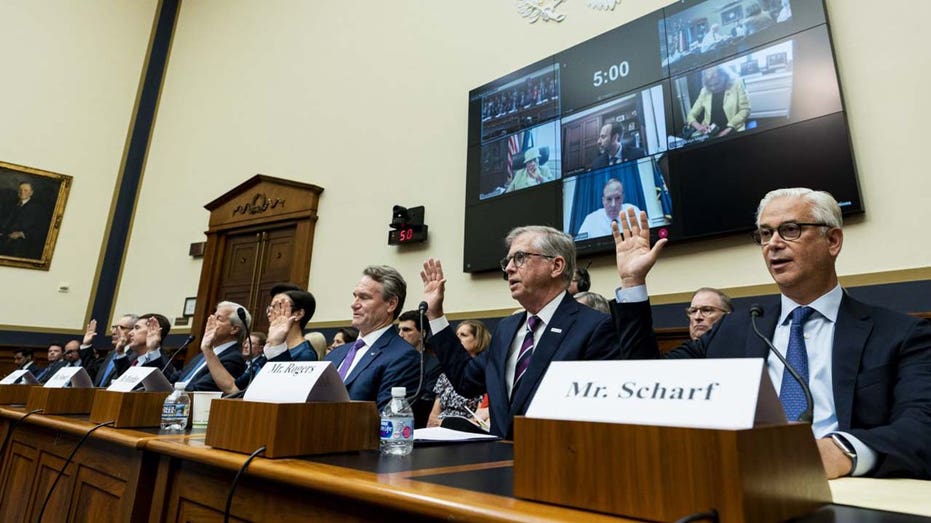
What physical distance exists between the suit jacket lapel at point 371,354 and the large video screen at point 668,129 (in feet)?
5.31

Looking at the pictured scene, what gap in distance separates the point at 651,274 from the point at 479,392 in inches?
66.6

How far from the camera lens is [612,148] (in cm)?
338

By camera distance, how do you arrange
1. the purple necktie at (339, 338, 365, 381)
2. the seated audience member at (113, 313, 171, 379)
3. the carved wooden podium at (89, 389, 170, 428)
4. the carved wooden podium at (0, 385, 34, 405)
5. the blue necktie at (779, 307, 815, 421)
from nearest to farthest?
the blue necktie at (779, 307, 815, 421) < the carved wooden podium at (89, 389, 170, 428) < the purple necktie at (339, 338, 365, 381) < the carved wooden podium at (0, 385, 34, 405) < the seated audience member at (113, 313, 171, 379)

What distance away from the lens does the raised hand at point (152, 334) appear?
3287 millimetres

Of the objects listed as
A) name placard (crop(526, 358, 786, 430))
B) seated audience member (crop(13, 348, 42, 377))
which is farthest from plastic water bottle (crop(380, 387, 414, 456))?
seated audience member (crop(13, 348, 42, 377))

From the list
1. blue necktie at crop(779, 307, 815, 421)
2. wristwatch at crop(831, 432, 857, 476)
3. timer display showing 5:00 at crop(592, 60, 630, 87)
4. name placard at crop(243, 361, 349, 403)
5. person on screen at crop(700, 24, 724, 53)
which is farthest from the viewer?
timer display showing 5:00 at crop(592, 60, 630, 87)

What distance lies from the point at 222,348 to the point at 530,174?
7.18 feet

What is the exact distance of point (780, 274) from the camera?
4.59 ft

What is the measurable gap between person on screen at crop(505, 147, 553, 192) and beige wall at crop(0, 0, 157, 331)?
19.1 ft

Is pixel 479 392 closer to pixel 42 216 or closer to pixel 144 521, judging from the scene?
pixel 144 521

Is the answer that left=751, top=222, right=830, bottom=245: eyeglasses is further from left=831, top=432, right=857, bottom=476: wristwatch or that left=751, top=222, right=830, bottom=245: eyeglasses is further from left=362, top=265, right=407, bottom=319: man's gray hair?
left=362, top=265, right=407, bottom=319: man's gray hair

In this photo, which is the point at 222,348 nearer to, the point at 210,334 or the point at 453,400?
the point at 210,334

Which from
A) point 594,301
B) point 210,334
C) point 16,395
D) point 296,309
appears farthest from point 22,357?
point 594,301

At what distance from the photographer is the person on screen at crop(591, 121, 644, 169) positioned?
3316 mm
